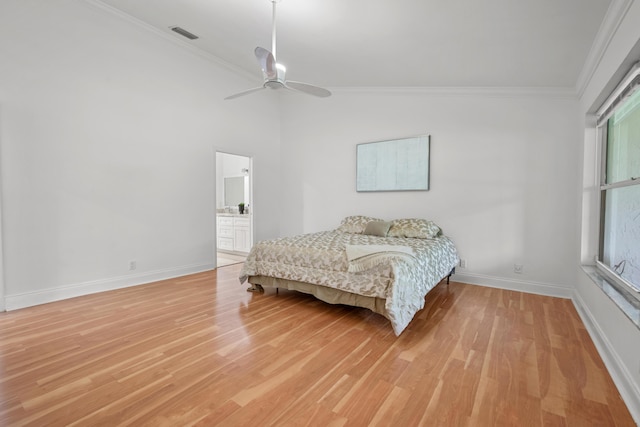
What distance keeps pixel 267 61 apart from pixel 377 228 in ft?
8.63

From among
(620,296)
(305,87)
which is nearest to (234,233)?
(305,87)

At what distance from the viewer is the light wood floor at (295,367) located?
1.59m

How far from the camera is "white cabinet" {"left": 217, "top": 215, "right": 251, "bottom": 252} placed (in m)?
6.11

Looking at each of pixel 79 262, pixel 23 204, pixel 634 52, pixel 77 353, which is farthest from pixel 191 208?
pixel 634 52

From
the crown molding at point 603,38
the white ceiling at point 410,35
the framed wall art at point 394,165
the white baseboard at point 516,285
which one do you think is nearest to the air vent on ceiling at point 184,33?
the white ceiling at point 410,35

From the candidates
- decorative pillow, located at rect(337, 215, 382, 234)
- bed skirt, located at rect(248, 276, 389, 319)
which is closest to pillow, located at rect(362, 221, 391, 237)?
decorative pillow, located at rect(337, 215, 382, 234)

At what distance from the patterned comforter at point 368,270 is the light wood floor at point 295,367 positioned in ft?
0.91

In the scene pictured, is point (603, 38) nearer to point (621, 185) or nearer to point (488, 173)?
point (621, 185)

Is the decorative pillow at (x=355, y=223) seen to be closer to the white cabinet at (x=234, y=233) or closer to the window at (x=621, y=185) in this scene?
the white cabinet at (x=234, y=233)

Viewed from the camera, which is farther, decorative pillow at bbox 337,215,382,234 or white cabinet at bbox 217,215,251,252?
white cabinet at bbox 217,215,251,252

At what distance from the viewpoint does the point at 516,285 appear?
3.90m

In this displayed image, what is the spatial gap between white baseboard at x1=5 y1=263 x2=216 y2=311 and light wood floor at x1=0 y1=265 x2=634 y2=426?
13cm

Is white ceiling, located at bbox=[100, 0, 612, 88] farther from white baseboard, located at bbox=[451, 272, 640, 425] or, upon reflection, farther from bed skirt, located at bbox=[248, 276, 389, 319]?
bed skirt, located at bbox=[248, 276, 389, 319]

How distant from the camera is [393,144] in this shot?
15.5 feet
